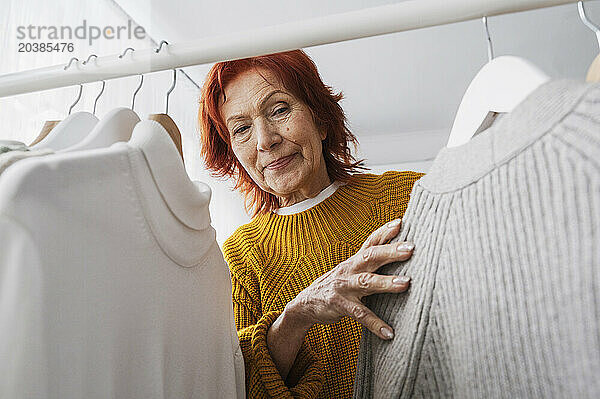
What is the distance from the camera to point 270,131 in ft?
3.60

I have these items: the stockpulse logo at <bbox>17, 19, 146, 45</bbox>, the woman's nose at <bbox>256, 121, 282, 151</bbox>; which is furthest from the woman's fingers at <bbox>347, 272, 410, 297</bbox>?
the stockpulse logo at <bbox>17, 19, 146, 45</bbox>

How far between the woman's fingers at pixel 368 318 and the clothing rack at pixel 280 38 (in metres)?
0.32

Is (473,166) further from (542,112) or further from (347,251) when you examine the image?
(347,251)

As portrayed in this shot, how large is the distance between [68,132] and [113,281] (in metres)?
0.23

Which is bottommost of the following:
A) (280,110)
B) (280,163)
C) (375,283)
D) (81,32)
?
(375,283)

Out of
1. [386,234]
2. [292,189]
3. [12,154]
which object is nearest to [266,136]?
[292,189]

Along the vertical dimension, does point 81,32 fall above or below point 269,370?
above

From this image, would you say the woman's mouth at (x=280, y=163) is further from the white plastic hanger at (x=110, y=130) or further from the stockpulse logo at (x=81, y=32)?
the stockpulse logo at (x=81, y=32)

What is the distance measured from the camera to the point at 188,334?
652 millimetres


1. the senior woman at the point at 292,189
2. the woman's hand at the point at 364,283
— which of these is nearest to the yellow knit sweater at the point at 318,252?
the senior woman at the point at 292,189

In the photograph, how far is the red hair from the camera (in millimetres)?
1142

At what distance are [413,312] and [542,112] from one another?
24 cm

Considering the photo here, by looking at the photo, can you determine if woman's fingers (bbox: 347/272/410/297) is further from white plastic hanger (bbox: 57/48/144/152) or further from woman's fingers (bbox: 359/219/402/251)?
white plastic hanger (bbox: 57/48/144/152)

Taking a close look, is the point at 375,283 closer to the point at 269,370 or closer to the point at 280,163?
the point at 269,370
